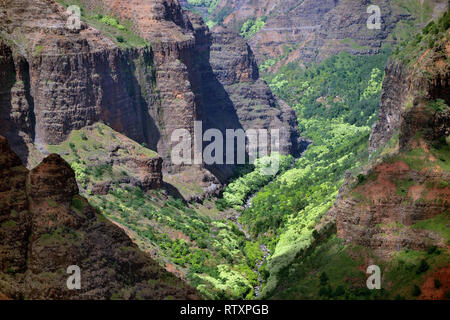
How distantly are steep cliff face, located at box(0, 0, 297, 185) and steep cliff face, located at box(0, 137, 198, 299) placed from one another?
120 feet

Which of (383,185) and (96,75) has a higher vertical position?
(96,75)

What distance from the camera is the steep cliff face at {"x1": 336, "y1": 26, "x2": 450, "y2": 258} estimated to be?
7200cm

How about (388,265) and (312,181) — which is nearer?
(388,265)

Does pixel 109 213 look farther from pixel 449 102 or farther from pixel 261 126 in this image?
pixel 261 126

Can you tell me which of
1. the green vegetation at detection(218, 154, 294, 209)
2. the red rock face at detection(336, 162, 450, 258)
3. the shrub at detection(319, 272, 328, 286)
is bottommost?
the green vegetation at detection(218, 154, 294, 209)

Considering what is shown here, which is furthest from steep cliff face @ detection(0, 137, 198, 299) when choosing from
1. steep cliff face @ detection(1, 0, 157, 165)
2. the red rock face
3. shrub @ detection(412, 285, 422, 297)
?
steep cliff face @ detection(1, 0, 157, 165)

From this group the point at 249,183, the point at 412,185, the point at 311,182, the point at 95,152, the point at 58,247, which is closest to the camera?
the point at 58,247

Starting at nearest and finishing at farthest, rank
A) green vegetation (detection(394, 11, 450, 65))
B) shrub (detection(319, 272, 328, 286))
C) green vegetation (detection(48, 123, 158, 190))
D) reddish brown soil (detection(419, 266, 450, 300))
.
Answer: reddish brown soil (detection(419, 266, 450, 300)), shrub (detection(319, 272, 328, 286)), green vegetation (detection(394, 11, 450, 65)), green vegetation (detection(48, 123, 158, 190))

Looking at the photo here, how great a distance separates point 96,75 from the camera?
10669cm

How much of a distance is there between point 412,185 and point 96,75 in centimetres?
4752

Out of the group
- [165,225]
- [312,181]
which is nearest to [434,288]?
[165,225]

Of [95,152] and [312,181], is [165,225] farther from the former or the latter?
[312,181]

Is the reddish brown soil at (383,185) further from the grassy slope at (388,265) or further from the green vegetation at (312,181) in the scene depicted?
the green vegetation at (312,181)

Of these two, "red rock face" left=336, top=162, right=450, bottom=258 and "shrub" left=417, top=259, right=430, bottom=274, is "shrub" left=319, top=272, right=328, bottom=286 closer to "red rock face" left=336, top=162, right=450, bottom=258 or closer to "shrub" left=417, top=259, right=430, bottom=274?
"red rock face" left=336, top=162, right=450, bottom=258
